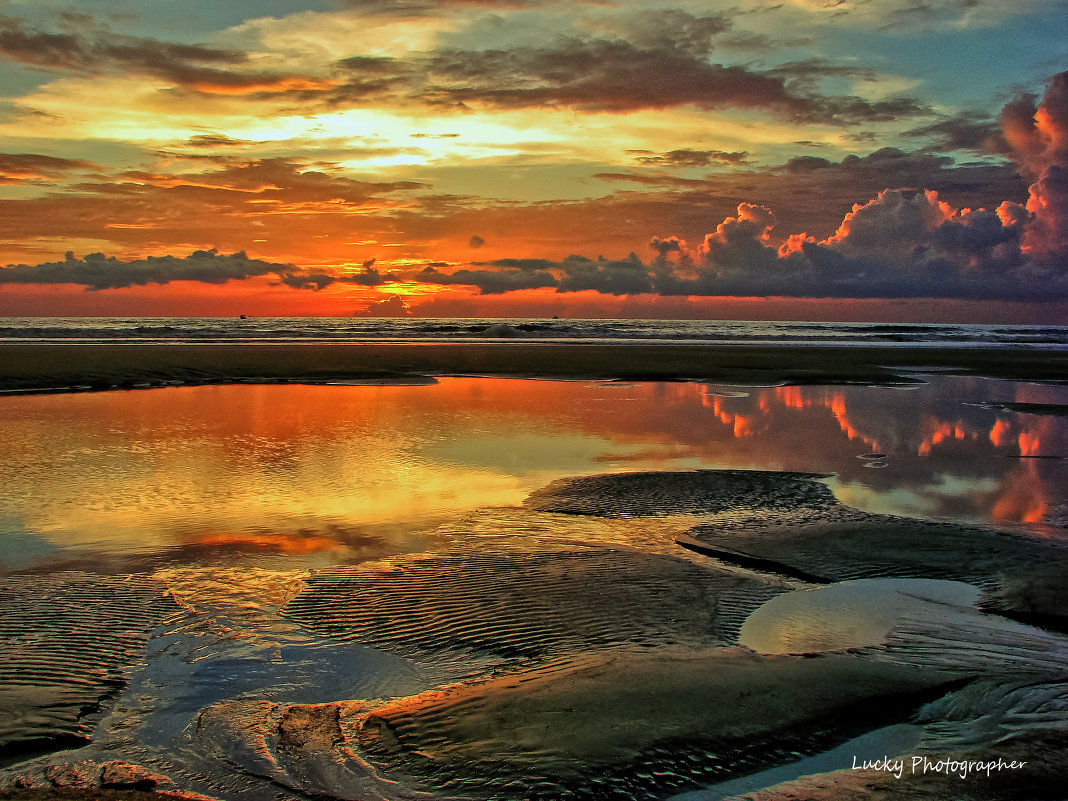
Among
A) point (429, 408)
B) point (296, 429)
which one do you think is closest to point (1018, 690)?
point (296, 429)

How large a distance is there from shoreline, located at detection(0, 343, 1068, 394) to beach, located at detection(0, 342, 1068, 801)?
15717mm

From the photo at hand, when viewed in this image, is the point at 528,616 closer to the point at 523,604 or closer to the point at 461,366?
the point at 523,604

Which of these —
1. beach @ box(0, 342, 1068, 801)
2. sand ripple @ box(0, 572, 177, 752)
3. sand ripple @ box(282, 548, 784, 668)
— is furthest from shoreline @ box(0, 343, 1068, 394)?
sand ripple @ box(282, 548, 784, 668)

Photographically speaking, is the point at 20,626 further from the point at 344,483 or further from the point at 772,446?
the point at 772,446

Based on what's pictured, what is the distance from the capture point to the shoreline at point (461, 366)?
3381 centimetres

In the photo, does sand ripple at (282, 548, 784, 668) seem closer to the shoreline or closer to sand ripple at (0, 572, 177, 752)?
sand ripple at (0, 572, 177, 752)

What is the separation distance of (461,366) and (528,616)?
35194 millimetres

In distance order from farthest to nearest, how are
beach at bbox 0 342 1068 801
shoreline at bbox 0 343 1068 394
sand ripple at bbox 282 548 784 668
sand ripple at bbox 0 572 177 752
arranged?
1. shoreline at bbox 0 343 1068 394
2. sand ripple at bbox 282 548 784 668
3. sand ripple at bbox 0 572 177 752
4. beach at bbox 0 342 1068 801

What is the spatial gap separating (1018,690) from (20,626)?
27.5 ft

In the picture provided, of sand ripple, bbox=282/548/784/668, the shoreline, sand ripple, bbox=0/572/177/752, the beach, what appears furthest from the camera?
the shoreline

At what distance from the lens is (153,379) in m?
32.9

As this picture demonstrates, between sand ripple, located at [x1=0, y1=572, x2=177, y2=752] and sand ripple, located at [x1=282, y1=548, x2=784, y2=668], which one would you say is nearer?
sand ripple, located at [x1=0, y1=572, x2=177, y2=752]

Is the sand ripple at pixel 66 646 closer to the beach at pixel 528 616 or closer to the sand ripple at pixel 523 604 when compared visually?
the beach at pixel 528 616

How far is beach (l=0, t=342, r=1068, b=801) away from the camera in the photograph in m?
5.31
